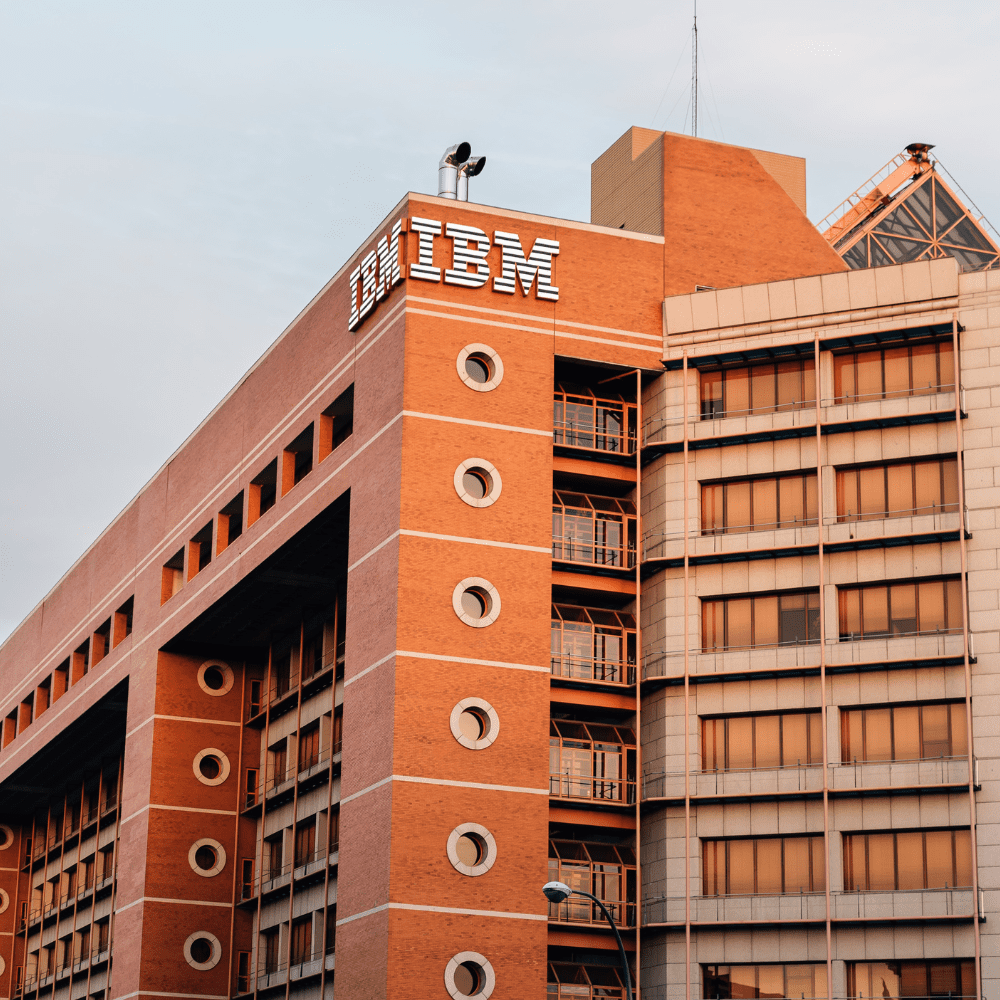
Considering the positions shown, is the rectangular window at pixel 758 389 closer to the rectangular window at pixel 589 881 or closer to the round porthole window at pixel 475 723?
the round porthole window at pixel 475 723

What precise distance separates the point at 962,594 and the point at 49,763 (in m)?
62.7

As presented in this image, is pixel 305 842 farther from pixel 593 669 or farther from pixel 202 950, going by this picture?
pixel 593 669

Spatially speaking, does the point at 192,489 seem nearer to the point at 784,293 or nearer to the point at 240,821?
the point at 240,821

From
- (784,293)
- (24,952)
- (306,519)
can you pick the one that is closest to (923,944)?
(784,293)

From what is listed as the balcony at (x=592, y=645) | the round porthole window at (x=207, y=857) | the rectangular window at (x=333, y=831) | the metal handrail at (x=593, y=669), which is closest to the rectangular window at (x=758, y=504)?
the balcony at (x=592, y=645)

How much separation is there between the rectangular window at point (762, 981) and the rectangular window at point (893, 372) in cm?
1979

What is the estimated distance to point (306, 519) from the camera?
226 feet

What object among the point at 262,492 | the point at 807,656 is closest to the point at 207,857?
the point at 262,492

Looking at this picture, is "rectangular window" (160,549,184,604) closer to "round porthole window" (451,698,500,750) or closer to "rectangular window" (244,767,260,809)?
"rectangular window" (244,767,260,809)

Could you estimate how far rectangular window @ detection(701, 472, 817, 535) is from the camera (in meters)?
62.8

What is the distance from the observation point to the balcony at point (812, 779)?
57.7m

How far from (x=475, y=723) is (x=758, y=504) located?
13093mm

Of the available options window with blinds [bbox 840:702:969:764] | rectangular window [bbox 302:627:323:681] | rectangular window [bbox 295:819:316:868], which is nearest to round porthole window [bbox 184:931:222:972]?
rectangular window [bbox 295:819:316:868]

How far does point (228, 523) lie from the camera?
7950 centimetres
